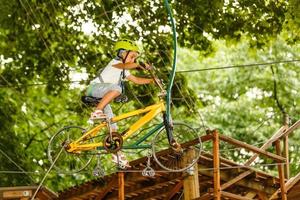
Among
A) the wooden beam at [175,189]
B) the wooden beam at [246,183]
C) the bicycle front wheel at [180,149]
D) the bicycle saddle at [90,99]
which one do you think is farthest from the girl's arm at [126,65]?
the wooden beam at [175,189]

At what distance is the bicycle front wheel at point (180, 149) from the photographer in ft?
23.6

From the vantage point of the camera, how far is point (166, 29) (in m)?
13.9

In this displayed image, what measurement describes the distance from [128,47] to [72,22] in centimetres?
766

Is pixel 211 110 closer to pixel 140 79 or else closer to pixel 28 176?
pixel 28 176

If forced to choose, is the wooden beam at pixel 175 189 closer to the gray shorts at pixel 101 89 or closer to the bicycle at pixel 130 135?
the bicycle at pixel 130 135

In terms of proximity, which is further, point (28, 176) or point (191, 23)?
point (28, 176)

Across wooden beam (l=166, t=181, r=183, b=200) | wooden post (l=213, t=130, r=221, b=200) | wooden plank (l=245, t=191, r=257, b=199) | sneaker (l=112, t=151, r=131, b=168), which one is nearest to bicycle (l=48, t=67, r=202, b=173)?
sneaker (l=112, t=151, r=131, b=168)

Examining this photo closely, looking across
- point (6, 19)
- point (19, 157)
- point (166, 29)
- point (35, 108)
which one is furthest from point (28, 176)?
point (166, 29)

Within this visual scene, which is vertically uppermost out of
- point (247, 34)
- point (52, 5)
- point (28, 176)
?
point (52, 5)

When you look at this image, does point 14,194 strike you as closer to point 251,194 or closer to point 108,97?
point 251,194

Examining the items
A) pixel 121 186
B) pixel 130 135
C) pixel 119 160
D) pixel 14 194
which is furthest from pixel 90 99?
pixel 14 194

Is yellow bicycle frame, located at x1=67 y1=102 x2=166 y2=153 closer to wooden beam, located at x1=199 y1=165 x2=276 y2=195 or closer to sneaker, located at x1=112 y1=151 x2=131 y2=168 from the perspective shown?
sneaker, located at x1=112 y1=151 x2=131 y2=168

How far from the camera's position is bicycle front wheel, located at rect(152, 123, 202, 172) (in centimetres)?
719

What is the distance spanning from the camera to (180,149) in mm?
7117
